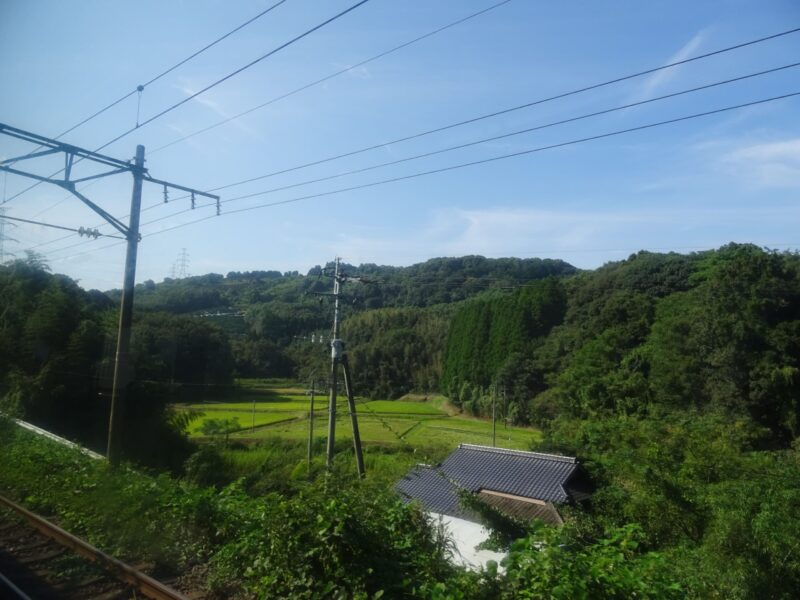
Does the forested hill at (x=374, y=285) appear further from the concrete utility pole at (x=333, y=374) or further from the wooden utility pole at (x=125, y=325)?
the wooden utility pole at (x=125, y=325)

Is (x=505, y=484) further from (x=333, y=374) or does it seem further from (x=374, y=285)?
(x=374, y=285)

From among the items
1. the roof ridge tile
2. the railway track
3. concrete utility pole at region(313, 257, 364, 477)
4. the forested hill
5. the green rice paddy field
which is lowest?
the green rice paddy field

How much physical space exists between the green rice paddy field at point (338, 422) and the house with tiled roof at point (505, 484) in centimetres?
854

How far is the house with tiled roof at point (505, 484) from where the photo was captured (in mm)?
13344

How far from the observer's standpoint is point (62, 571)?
5500 mm

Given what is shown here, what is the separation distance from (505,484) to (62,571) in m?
12.1

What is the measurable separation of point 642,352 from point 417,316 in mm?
26777

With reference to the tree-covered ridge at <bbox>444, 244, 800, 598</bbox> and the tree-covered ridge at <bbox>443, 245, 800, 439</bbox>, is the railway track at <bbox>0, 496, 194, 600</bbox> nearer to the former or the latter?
the tree-covered ridge at <bbox>444, 244, 800, 598</bbox>

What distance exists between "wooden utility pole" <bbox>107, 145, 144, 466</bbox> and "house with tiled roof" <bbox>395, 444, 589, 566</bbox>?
262 inches

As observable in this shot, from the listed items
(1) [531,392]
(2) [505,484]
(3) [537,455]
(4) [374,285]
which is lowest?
(2) [505,484]

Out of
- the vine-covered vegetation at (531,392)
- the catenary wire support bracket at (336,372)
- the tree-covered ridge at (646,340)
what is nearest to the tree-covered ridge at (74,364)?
the vine-covered vegetation at (531,392)

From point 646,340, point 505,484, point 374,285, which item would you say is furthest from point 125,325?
point 646,340

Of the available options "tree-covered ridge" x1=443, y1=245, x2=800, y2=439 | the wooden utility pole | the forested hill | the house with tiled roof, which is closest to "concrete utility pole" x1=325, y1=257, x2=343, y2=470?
the house with tiled roof

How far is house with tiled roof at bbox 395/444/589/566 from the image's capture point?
13344 millimetres
